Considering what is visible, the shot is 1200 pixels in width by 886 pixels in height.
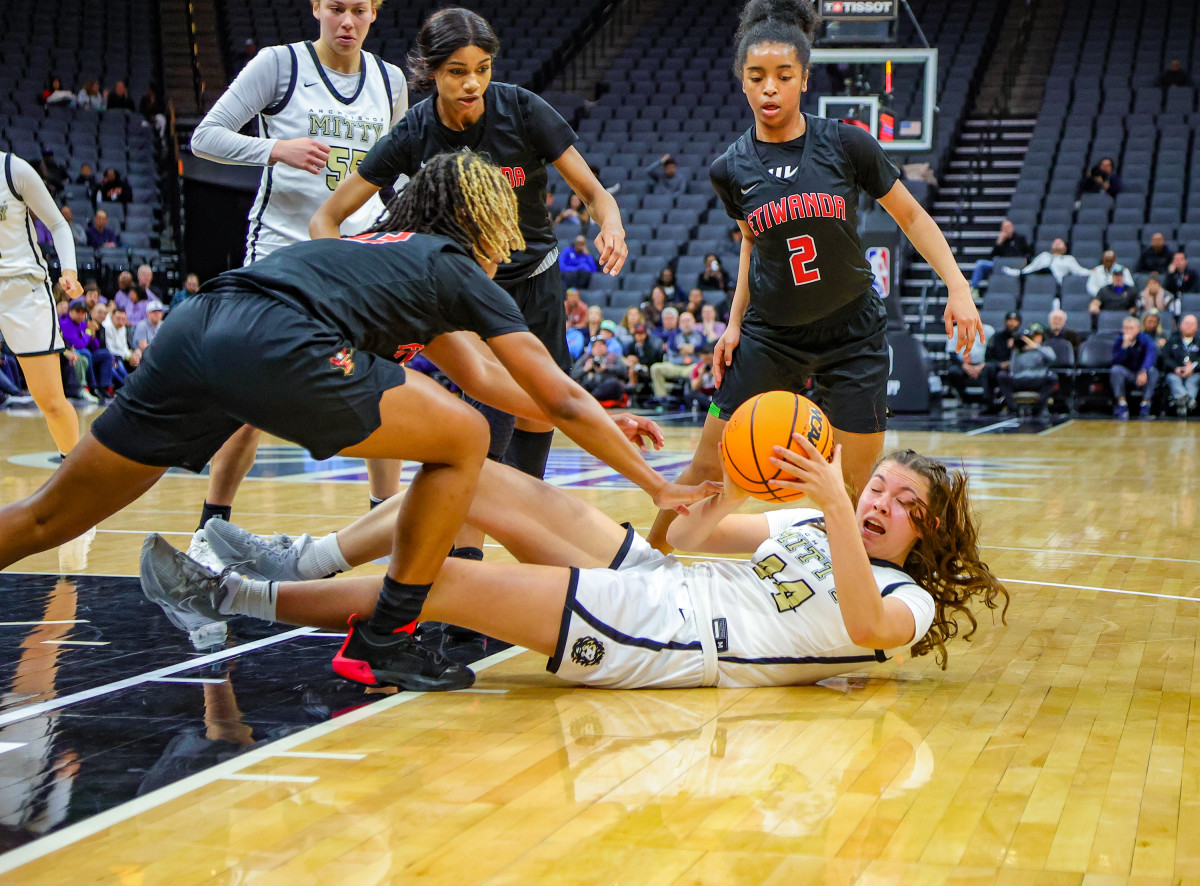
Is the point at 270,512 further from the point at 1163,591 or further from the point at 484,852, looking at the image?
the point at 484,852

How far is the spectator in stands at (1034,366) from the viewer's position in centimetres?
1427

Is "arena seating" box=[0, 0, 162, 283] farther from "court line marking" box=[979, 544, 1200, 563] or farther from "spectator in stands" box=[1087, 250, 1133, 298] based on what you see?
"court line marking" box=[979, 544, 1200, 563]

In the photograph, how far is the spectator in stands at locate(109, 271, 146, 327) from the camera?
1652cm

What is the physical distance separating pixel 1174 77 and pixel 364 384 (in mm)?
19130

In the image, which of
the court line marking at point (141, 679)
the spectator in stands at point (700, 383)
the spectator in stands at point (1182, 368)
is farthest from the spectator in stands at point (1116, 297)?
the court line marking at point (141, 679)

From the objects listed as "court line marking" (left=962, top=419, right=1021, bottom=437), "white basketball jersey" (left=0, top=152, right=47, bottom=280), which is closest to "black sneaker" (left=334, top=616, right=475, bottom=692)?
"white basketball jersey" (left=0, top=152, right=47, bottom=280)

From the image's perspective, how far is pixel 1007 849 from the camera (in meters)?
2.20

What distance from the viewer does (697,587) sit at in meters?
3.32

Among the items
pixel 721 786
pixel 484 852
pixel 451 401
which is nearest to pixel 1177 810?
pixel 721 786

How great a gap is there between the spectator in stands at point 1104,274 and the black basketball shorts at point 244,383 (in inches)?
539

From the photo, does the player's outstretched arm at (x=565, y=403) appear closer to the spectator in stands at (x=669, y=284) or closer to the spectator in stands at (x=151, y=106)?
the spectator in stands at (x=669, y=284)

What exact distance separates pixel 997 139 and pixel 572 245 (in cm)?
762

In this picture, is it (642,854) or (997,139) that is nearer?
(642,854)

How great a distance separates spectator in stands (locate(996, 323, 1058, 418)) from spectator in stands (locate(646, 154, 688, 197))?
6.00m
